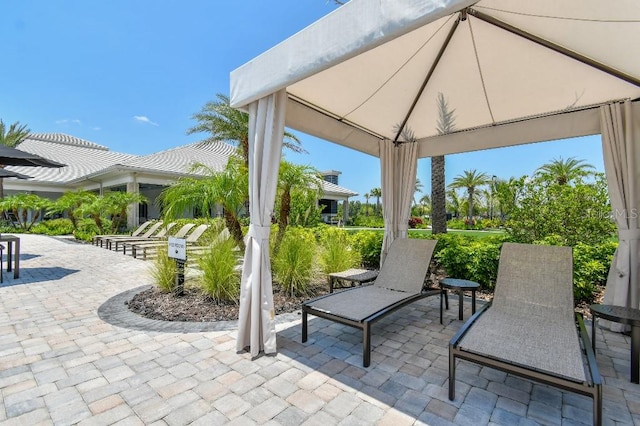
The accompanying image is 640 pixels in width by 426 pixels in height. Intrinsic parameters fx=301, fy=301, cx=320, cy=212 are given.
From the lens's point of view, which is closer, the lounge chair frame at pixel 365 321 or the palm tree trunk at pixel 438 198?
the lounge chair frame at pixel 365 321

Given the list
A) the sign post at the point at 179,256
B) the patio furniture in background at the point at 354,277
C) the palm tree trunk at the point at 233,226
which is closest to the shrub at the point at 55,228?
the palm tree trunk at the point at 233,226

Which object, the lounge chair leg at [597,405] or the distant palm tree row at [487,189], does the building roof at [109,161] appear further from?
the lounge chair leg at [597,405]

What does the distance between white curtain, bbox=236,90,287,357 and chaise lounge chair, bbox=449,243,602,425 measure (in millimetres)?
1834

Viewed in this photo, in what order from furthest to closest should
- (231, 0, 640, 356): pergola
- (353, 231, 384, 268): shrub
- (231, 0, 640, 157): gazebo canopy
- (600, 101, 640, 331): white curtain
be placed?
1. (353, 231, 384, 268): shrub
2. (600, 101, 640, 331): white curtain
3. (231, 0, 640, 356): pergola
4. (231, 0, 640, 157): gazebo canopy

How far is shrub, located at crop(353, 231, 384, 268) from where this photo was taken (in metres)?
7.16

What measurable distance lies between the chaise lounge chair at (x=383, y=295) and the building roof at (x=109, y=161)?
513 inches

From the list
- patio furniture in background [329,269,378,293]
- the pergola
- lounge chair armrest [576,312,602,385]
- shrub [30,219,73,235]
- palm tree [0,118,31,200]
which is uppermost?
palm tree [0,118,31,200]

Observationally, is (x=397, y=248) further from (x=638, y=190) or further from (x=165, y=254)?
(x=165, y=254)

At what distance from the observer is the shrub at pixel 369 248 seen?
7.16 metres

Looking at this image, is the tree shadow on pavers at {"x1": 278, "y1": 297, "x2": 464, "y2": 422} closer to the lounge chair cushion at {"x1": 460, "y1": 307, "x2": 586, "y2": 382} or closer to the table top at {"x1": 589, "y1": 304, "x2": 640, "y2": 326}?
the lounge chair cushion at {"x1": 460, "y1": 307, "x2": 586, "y2": 382}

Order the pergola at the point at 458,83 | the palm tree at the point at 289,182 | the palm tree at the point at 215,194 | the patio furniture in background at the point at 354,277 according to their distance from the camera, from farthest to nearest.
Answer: the palm tree at the point at 289,182 → the palm tree at the point at 215,194 → the patio furniture in background at the point at 354,277 → the pergola at the point at 458,83

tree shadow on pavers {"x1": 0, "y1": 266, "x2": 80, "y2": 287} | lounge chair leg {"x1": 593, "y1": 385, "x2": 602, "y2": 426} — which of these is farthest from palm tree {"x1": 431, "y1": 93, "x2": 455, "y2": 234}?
tree shadow on pavers {"x1": 0, "y1": 266, "x2": 80, "y2": 287}

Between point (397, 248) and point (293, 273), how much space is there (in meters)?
1.83

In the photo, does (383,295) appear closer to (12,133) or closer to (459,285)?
(459,285)
